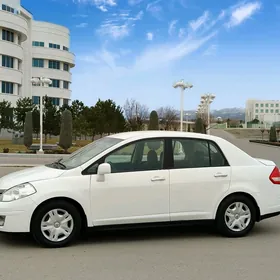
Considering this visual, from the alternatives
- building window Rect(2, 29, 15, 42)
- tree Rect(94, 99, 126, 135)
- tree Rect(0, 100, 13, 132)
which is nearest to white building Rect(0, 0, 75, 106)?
building window Rect(2, 29, 15, 42)

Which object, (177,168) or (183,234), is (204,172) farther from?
(183,234)

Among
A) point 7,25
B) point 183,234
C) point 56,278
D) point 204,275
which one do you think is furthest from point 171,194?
point 7,25

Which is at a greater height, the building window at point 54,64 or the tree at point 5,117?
the building window at point 54,64

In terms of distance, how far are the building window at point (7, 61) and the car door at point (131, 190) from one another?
51830 millimetres

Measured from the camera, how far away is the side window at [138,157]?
19.1 feet

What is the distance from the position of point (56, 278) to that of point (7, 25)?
174 ft

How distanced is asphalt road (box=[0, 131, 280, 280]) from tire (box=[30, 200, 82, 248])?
128 millimetres

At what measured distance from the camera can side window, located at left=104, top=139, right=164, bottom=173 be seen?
581 cm

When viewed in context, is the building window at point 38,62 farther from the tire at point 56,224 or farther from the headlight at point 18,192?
the tire at point 56,224

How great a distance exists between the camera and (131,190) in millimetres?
5656

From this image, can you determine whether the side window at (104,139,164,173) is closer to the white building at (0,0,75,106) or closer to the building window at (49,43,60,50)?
the white building at (0,0,75,106)

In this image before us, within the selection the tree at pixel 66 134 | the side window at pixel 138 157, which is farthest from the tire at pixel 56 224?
the tree at pixel 66 134

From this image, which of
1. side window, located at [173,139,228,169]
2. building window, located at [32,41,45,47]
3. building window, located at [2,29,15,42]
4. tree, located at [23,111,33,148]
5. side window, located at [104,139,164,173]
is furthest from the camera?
building window, located at [32,41,45,47]

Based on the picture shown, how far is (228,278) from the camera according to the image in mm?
4418
